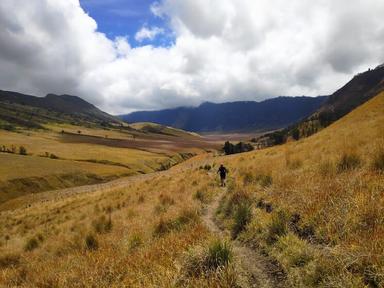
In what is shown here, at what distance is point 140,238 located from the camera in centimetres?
1073

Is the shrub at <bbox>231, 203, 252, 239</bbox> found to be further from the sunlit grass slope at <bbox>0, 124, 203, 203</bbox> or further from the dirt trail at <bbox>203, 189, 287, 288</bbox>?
the sunlit grass slope at <bbox>0, 124, 203, 203</bbox>

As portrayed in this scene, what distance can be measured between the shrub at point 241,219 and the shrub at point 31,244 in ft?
34.1

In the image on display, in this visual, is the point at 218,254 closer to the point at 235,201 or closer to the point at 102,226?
the point at 235,201

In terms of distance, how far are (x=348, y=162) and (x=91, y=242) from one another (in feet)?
30.3

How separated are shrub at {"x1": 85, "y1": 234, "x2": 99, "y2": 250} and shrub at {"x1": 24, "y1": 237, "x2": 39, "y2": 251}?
15.8 ft

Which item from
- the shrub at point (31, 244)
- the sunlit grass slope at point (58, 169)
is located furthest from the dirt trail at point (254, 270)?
the sunlit grass slope at point (58, 169)

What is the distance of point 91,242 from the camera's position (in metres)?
12.3

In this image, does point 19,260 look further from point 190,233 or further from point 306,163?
point 306,163

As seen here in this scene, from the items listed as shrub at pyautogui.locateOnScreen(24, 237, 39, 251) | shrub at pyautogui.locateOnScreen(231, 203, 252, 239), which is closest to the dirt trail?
shrub at pyautogui.locateOnScreen(231, 203, 252, 239)

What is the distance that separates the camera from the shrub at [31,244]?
52.6 ft

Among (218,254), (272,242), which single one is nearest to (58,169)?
(272,242)

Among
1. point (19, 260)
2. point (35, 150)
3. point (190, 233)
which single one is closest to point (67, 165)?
point (35, 150)

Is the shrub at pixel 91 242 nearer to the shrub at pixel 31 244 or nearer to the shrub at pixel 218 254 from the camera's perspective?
the shrub at pixel 31 244

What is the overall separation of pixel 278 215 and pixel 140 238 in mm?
4340
